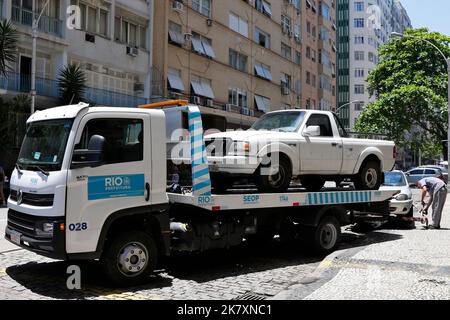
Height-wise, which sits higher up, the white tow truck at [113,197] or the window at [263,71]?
the window at [263,71]

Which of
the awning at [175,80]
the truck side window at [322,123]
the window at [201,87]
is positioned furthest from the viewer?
the window at [201,87]

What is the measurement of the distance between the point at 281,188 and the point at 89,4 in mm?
20920

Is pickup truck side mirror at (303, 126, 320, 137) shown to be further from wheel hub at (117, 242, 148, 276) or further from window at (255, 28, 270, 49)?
window at (255, 28, 270, 49)

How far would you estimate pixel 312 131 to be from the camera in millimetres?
8914

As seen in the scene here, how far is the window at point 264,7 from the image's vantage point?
41275 millimetres

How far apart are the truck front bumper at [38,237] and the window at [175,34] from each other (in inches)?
996

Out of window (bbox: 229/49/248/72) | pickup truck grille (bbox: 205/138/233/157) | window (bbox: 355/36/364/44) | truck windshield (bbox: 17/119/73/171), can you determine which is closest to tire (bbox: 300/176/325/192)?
pickup truck grille (bbox: 205/138/233/157)

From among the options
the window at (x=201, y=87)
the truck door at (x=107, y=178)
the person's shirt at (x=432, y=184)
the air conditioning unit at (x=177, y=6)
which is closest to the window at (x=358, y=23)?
the window at (x=201, y=87)

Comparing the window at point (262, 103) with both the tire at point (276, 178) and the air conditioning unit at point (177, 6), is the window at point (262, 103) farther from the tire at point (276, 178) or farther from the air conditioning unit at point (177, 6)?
the tire at point (276, 178)

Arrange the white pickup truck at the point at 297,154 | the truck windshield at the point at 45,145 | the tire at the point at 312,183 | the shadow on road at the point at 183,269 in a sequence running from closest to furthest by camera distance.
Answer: the truck windshield at the point at 45,145, the shadow on road at the point at 183,269, the white pickup truck at the point at 297,154, the tire at the point at 312,183

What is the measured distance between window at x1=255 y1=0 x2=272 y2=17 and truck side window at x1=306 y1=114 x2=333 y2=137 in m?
33.4

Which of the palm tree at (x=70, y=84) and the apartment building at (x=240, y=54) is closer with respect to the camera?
the palm tree at (x=70, y=84)

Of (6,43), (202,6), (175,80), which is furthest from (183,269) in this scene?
(202,6)

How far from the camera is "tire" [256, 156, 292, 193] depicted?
828cm
